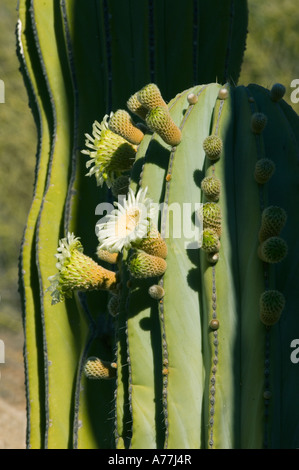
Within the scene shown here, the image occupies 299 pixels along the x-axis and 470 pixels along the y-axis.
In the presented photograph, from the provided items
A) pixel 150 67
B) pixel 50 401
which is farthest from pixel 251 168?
pixel 50 401

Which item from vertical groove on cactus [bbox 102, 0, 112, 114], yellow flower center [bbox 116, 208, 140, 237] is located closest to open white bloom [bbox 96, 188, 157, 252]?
yellow flower center [bbox 116, 208, 140, 237]

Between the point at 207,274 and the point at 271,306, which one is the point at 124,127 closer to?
the point at 207,274

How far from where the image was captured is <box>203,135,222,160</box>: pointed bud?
58.4 inches

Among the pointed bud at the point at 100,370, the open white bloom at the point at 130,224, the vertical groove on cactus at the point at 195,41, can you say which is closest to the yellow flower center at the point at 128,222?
the open white bloom at the point at 130,224

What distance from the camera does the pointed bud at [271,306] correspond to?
1.35 m

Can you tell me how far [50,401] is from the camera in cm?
220

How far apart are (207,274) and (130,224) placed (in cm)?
22

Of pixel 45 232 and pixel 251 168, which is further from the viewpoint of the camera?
pixel 45 232

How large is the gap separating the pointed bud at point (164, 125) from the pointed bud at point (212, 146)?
93 millimetres

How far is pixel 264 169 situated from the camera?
1.43 metres

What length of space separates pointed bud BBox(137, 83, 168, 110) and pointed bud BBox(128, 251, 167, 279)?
14.3 inches
